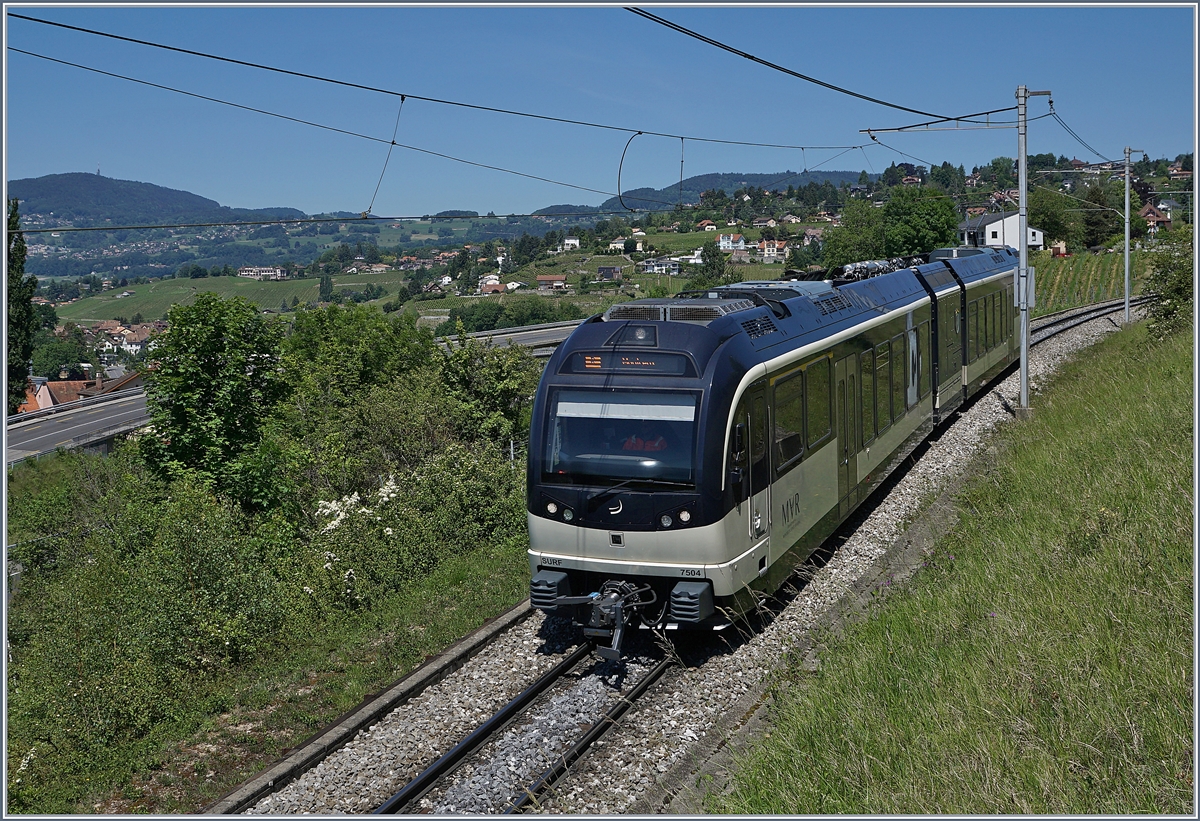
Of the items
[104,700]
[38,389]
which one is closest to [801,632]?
[104,700]

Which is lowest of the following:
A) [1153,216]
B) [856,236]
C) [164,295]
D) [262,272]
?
[164,295]

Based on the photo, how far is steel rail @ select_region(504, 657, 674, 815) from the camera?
6926 mm

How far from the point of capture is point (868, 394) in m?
13.1

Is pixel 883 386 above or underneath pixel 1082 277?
above

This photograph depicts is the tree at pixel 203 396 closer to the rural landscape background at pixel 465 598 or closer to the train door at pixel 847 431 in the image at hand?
the rural landscape background at pixel 465 598

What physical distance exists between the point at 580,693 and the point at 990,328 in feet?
55.9

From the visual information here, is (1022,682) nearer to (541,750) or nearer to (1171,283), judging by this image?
(541,750)

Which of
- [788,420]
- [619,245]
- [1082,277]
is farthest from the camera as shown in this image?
[619,245]

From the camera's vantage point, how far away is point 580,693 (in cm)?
869

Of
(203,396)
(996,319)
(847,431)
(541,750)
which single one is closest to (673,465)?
(541,750)

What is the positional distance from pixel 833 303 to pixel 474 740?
294 inches

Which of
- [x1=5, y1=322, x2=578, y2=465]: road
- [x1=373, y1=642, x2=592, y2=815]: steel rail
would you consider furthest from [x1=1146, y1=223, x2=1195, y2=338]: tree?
[x1=5, y1=322, x2=578, y2=465]: road

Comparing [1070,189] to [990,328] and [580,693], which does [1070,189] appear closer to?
[990,328]

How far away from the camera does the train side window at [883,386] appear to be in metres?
13.6
